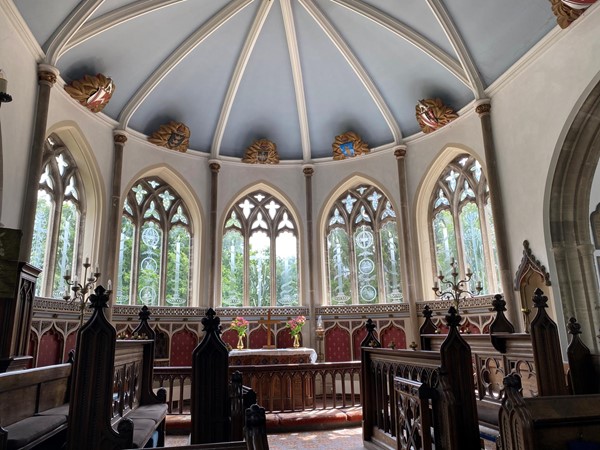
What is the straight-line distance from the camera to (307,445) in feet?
20.1

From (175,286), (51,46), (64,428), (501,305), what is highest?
(51,46)

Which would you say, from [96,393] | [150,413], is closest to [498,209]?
[150,413]

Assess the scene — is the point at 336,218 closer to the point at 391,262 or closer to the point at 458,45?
the point at 391,262

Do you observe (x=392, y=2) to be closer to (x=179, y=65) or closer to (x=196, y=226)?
(x=179, y=65)

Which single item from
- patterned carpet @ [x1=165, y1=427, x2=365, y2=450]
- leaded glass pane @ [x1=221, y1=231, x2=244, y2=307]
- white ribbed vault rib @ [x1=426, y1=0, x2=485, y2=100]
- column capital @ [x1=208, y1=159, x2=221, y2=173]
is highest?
white ribbed vault rib @ [x1=426, y1=0, x2=485, y2=100]

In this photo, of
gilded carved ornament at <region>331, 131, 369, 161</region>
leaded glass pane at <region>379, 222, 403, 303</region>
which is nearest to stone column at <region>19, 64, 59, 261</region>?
gilded carved ornament at <region>331, 131, 369, 161</region>

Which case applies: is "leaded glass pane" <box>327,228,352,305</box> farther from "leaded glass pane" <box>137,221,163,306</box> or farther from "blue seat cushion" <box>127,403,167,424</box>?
"blue seat cushion" <box>127,403,167,424</box>

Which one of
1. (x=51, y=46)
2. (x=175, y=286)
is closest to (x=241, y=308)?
(x=175, y=286)

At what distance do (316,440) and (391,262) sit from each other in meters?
6.68

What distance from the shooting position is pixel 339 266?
12883 millimetres

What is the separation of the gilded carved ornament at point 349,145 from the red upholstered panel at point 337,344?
4641 mm

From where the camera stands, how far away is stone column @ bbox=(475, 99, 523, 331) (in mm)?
8742

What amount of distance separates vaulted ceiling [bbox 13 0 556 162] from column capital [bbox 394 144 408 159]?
0.30m

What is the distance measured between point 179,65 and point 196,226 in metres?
4.05
